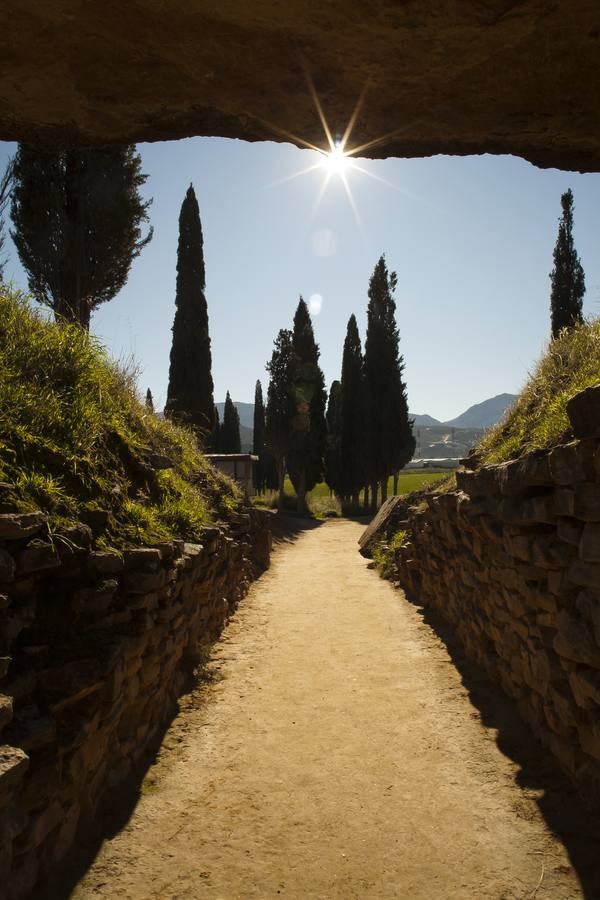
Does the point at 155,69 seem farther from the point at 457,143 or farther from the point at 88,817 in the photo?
the point at 88,817

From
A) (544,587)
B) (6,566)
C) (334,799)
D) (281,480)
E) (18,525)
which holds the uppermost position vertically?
(281,480)

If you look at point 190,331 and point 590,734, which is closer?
point 590,734

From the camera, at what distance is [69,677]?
296 centimetres

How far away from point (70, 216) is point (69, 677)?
39.8 ft

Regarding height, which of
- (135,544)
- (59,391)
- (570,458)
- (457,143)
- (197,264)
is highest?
(197,264)

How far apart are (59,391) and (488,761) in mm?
3890

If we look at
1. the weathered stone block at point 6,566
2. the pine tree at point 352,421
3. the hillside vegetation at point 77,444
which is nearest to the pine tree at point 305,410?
the pine tree at point 352,421

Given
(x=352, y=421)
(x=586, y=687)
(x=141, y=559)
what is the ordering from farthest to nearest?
(x=352, y=421)
(x=141, y=559)
(x=586, y=687)

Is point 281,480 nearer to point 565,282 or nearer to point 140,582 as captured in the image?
point 565,282

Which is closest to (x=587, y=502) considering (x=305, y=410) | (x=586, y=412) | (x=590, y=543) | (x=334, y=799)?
(x=590, y=543)

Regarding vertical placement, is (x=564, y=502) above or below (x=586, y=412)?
below

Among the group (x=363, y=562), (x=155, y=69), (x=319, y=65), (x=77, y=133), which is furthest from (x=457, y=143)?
(x=363, y=562)

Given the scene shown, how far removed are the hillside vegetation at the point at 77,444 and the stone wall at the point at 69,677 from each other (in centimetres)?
26

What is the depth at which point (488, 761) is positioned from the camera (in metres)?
Answer: 3.86
